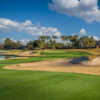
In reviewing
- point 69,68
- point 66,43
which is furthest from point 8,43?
point 69,68

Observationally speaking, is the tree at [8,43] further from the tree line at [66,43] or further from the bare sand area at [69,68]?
the bare sand area at [69,68]

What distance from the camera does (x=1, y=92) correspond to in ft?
23.9

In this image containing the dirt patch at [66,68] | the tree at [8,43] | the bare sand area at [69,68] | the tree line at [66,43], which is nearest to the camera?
the dirt patch at [66,68]

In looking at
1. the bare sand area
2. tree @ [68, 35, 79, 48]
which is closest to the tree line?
tree @ [68, 35, 79, 48]

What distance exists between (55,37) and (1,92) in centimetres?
11755

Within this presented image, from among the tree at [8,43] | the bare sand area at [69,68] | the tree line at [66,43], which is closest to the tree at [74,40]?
the tree line at [66,43]

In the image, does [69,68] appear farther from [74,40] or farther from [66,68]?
[74,40]

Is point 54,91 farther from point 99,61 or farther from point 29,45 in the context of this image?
point 29,45

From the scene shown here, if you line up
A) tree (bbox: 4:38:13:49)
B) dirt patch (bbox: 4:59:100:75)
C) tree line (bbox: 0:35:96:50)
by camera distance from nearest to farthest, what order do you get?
dirt patch (bbox: 4:59:100:75)
tree line (bbox: 0:35:96:50)
tree (bbox: 4:38:13:49)

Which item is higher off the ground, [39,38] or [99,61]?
[39,38]

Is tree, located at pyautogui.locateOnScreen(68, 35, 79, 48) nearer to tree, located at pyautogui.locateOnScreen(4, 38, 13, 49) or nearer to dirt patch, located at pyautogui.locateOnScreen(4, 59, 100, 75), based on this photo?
dirt patch, located at pyautogui.locateOnScreen(4, 59, 100, 75)

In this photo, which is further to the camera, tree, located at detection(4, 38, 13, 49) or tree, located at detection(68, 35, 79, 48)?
tree, located at detection(4, 38, 13, 49)

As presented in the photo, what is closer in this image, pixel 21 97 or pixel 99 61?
pixel 21 97

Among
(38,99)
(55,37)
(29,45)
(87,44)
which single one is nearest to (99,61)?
(38,99)
